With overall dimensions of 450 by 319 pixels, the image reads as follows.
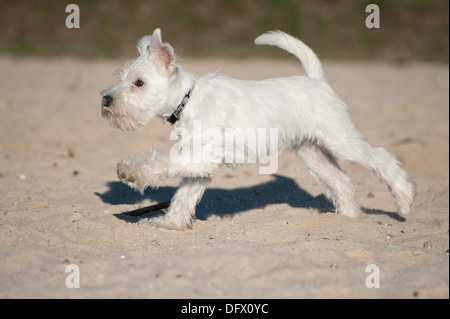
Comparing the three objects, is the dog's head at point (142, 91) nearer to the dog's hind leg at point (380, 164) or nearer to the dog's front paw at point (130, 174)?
the dog's front paw at point (130, 174)

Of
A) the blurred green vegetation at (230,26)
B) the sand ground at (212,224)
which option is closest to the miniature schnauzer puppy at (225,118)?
the sand ground at (212,224)

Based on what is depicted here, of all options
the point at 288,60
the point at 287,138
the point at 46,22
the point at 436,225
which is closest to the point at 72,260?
the point at 287,138

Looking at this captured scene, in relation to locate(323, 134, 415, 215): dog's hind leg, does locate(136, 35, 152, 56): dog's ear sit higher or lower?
higher

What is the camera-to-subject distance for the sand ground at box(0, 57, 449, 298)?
403cm

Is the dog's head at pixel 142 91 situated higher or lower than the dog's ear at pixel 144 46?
lower

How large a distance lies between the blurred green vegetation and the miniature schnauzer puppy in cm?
1282

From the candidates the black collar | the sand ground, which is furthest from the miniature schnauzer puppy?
the sand ground

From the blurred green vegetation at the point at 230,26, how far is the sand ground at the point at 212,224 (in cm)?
823

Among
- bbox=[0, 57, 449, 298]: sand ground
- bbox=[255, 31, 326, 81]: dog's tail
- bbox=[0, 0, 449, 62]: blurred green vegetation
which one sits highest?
bbox=[0, 0, 449, 62]: blurred green vegetation

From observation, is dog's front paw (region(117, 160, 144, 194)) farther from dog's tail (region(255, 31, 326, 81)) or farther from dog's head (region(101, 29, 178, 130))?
dog's tail (region(255, 31, 326, 81))

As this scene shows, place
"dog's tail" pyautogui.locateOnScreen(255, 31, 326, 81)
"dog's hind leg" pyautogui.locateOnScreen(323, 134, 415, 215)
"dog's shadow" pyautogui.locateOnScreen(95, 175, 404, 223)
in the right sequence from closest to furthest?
"dog's hind leg" pyautogui.locateOnScreen(323, 134, 415, 215), "dog's tail" pyautogui.locateOnScreen(255, 31, 326, 81), "dog's shadow" pyautogui.locateOnScreen(95, 175, 404, 223)

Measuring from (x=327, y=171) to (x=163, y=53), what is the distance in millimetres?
2421

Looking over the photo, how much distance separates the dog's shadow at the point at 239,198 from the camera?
21.2 ft

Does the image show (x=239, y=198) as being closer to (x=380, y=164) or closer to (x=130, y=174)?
(x=380, y=164)
